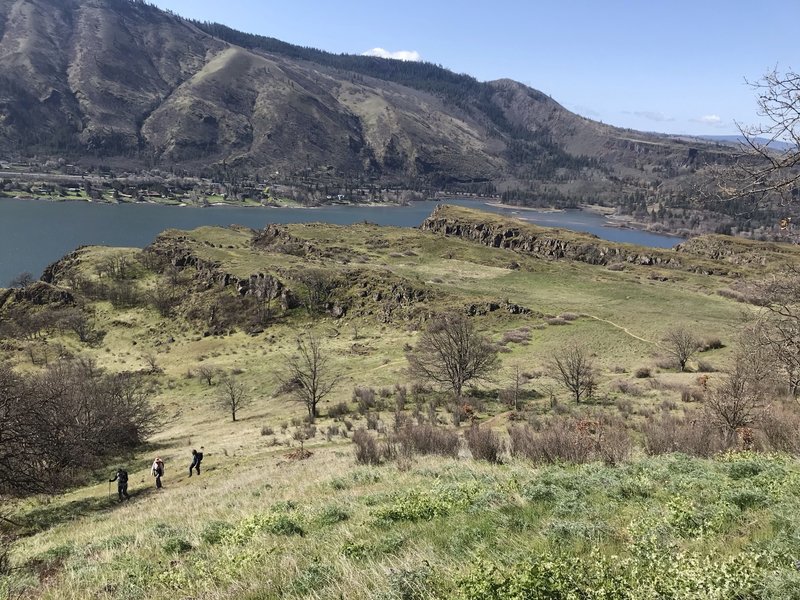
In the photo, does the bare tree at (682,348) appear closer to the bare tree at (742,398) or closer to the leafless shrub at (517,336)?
the leafless shrub at (517,336)

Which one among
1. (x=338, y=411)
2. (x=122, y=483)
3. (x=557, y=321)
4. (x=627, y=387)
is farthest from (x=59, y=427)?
(x=557, y=321)

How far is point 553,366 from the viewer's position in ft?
119

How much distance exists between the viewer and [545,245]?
112375mm

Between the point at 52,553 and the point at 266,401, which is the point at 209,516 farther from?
the point at 266,401

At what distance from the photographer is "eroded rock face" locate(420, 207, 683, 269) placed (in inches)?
3971

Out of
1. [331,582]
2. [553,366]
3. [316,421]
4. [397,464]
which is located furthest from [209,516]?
[553,366]

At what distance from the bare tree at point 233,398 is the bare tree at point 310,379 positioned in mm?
3229

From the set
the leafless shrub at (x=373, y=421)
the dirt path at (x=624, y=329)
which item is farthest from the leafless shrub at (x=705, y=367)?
the leafless shrub at (x=373, y=421)

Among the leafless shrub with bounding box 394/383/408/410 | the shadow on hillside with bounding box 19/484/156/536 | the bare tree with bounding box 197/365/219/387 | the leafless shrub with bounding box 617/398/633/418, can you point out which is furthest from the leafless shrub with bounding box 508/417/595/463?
the bare tree with bounding box 197/365/219/387

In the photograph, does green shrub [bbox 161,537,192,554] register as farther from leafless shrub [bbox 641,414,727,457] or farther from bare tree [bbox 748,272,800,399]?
bare tree [bbox 748,272,800,399]

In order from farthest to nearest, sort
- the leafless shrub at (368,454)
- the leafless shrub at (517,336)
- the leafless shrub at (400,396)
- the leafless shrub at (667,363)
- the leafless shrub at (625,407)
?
1. the leafless shrub at (517,336)
2. the leafless shrub at (667,363)
3. the leafless shrub at (400,396)
4. the leafless shrub at (625,407)
5. the leafless shrub at (368,454)

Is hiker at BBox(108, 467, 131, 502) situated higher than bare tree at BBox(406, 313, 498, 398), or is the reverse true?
bare tree at BBox(406, 313, 498, 398)

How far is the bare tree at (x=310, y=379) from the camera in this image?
1348 inches

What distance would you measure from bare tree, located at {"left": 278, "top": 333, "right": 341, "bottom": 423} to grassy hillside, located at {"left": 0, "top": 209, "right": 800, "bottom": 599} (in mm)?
1161
